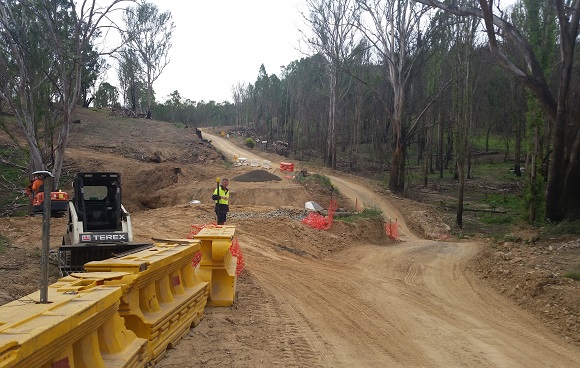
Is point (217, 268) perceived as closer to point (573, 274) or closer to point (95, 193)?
point (95, 193)

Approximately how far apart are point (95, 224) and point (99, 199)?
0.73 meters

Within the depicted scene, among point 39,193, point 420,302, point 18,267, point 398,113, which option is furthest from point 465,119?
point 18,267

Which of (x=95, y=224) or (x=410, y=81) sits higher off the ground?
(x=410, y=81)

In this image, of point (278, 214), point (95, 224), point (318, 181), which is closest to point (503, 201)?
point (318, 181)

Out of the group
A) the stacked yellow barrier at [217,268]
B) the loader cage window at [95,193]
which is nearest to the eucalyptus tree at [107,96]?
the loader cage window at [95,193]

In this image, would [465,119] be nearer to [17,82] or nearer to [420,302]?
[420,302]

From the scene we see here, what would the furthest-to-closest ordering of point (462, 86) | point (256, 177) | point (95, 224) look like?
point (256, 177) → point (462, 86) → point (95, 224)

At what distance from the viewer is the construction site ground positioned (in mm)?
6656

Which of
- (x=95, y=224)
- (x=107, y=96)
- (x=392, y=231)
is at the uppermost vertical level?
(x=107, y=96)

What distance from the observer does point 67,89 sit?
15523mm

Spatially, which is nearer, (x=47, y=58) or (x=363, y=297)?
(x=363, y=297)

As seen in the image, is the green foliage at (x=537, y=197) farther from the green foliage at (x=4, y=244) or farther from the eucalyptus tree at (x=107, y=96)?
the eucalyptus tree at (x=107, y=96)

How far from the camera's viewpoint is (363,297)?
32.6 ft

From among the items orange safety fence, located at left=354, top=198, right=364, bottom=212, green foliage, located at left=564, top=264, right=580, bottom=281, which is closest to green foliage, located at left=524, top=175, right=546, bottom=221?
orange safety fence, located at left=354, top=198, right=364, bottom=212
